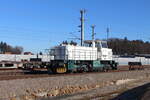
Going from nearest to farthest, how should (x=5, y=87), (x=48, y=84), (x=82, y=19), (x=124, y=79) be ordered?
(x=5, y=87)
(x=48, y=84)
(x=124, y=79)
(x=82, y=19)

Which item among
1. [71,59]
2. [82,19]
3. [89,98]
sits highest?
[82,19]

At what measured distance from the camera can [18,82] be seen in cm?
1947

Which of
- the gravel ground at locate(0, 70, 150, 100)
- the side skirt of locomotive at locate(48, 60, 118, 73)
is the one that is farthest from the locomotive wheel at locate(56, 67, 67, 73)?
the gravel ground at locate(0, 70, 150, 100)

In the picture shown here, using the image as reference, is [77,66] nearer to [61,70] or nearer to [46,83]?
[61,70]

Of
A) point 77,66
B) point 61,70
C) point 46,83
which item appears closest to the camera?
point 46,83

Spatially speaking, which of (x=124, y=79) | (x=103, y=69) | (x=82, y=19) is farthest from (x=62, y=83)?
(x=82, y=19)

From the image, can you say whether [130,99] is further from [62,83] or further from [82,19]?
[82,19]

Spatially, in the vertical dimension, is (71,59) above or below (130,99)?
above

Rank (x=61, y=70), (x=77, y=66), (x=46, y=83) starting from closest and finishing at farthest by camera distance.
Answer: (x=46, y=83) < (x=61, y=70) < (x=77, y=66)

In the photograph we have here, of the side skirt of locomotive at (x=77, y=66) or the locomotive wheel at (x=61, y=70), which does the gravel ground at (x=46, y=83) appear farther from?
the locomotive wheel at (x=61, y=70)

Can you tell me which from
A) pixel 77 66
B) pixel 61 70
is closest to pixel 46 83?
pixel 61 70

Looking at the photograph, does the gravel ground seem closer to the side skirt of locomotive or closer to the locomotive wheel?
the side skirt of locomotive

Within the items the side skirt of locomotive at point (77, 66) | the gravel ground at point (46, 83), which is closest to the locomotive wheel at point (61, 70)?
the side skirt of locomotive at point (77, 66)

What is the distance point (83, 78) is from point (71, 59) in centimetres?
773
